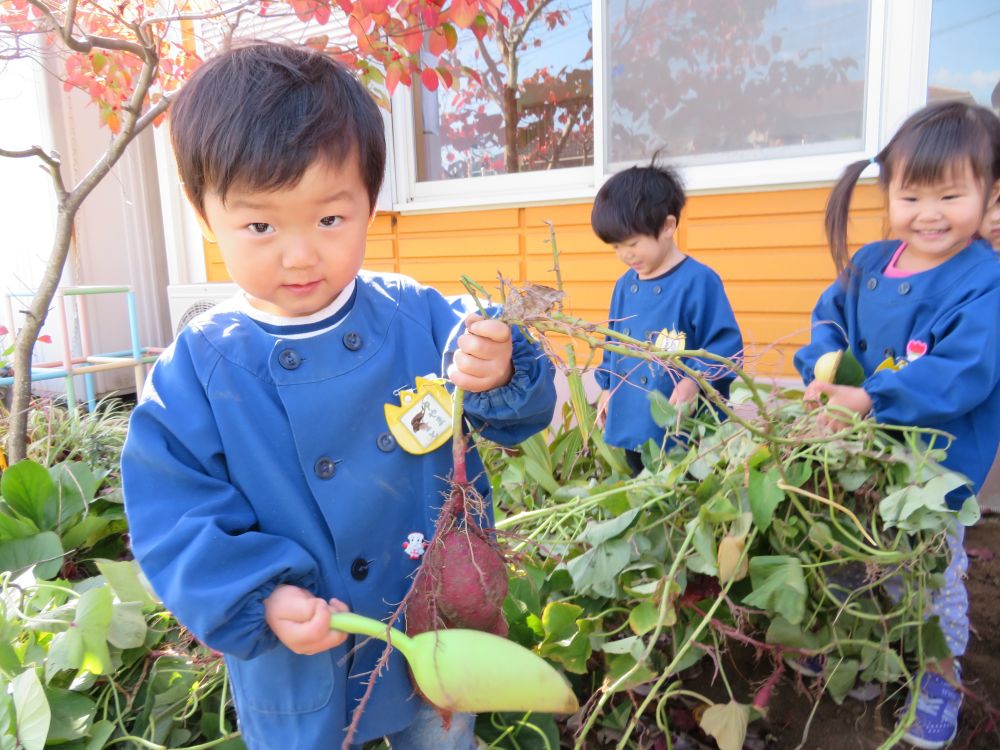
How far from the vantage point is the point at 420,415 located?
0.95m

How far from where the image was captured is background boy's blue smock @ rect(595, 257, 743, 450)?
205cm

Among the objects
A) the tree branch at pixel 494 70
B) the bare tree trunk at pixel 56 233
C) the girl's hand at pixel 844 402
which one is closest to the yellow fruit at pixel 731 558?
the girl's hand at pixel 844 402

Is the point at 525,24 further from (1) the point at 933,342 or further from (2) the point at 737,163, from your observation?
(1) the point at 933,342

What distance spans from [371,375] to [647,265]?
1433mm

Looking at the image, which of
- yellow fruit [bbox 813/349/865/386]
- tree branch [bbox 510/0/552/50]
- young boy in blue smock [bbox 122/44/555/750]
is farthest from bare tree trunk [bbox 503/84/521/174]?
young boy in blue smock [bbox 122/44/555/750]

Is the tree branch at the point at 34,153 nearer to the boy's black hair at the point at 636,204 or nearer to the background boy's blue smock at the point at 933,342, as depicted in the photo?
the boy's black hair at the point at 636,204

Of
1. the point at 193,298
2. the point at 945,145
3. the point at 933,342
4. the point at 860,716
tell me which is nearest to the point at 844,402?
the point at 933,342

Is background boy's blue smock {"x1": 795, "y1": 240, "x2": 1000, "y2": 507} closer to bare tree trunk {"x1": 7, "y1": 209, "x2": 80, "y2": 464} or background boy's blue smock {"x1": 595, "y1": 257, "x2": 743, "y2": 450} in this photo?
background boy's blue smock {"x1": 595, "y1": 257, "x2": 743, "y2": 450}

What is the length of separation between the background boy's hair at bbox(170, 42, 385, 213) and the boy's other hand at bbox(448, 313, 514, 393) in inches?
9.9

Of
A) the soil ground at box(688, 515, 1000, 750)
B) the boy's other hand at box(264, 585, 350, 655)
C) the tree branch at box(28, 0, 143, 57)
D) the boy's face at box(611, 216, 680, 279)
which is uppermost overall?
the tree branch at box(28, 0, 143, 57)

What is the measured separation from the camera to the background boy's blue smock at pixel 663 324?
6.74 ft

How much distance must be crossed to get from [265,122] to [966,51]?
3080mm

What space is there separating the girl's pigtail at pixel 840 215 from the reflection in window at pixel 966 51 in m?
1.43

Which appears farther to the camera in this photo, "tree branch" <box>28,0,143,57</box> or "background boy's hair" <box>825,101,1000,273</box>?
"tree branch" <box>28,0,143,57</box>
